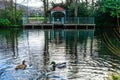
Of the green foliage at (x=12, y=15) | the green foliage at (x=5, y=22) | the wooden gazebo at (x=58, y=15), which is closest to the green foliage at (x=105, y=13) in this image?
the wooden gazebo at (x=58, y=15)

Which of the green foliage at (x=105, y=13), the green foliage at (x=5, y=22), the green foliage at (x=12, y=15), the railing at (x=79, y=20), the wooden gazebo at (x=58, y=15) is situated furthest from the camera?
the green foliage at (x=12, y=15)

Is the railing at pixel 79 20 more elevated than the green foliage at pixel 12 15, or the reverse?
the green foliage at pixel 12 15

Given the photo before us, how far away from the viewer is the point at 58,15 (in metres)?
53.8

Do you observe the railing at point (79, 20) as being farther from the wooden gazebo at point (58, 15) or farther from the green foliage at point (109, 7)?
the green foliage at point (109, 7)

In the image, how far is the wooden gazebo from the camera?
165 feet

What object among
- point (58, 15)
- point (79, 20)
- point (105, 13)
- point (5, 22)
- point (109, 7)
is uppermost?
point (109, 7)

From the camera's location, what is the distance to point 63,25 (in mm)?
49594

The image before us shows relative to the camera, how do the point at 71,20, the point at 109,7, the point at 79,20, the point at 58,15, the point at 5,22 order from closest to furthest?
the point at 79,20 < the point at 71,20 < the point at 109,7 < the point at 5,22 < the point at 58,15

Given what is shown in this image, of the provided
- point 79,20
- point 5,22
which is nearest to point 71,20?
point 79,20

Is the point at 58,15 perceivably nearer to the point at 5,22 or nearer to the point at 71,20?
the point at 71,20

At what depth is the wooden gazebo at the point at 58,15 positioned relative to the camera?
50.2 m

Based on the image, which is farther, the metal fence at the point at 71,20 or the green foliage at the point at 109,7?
the green foliage at the point at 109,7

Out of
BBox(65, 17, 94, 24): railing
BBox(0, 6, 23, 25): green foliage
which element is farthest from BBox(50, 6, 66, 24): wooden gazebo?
BBox(0, 6, 23, 25): green foliage

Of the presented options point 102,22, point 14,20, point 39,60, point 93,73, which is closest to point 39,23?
point 14,20
